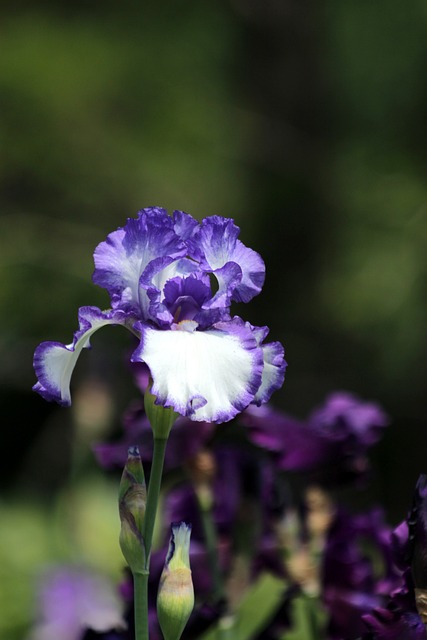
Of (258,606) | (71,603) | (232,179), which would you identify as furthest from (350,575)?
(232,179)

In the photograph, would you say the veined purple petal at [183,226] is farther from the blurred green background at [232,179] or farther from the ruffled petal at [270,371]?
the blurred green background at [232,179]

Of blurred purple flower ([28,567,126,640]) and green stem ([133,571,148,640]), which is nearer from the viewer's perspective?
green stem ([133,571,148,640])

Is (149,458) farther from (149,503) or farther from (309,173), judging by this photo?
(309,173)

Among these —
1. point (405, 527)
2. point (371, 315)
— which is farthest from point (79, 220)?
point (405, 527)

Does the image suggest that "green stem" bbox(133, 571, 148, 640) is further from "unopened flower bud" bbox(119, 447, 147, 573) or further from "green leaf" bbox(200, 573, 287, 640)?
"green leaf" bbox(200, 573, 287, 640)

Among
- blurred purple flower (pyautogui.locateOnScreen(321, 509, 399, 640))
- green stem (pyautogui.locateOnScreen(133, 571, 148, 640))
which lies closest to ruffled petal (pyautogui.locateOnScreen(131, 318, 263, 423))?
green stem (pyautogui.locateOnScreen(133, 571, 148, 640))

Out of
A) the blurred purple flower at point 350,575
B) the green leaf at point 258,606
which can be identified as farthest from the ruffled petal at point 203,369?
the green leaf at point 258,606
